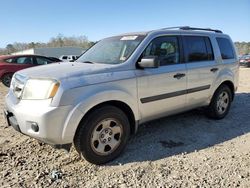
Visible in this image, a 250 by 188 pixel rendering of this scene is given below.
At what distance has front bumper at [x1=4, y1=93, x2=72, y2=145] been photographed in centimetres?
331

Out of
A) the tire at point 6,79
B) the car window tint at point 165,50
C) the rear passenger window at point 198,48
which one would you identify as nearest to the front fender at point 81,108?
the car window tint at point 165,50

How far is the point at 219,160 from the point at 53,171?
2292 mm

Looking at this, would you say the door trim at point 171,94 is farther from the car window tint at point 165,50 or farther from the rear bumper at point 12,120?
the rear bumper at point 12,120

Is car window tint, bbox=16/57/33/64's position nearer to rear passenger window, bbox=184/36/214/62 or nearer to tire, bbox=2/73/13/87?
tire, bbox=2/73/13/87

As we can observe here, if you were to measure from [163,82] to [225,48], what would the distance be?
227cm

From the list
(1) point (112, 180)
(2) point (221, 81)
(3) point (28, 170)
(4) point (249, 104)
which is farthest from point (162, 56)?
(4) point (249, 104)

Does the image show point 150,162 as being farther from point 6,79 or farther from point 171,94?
point 6,79

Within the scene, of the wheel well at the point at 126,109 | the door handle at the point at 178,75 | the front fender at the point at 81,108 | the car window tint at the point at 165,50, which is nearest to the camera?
the front fender at the point at 81,108

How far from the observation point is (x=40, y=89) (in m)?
3.44

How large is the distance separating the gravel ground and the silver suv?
0.34 metres

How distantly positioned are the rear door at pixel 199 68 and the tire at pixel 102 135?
5.34ft

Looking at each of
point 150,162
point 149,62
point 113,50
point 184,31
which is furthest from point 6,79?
point 150,162

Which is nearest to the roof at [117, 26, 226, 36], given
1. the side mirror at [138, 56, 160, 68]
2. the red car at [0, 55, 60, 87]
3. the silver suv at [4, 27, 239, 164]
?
the silver suv at [4, 27, 239, 164]

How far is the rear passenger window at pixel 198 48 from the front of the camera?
5.04 m
